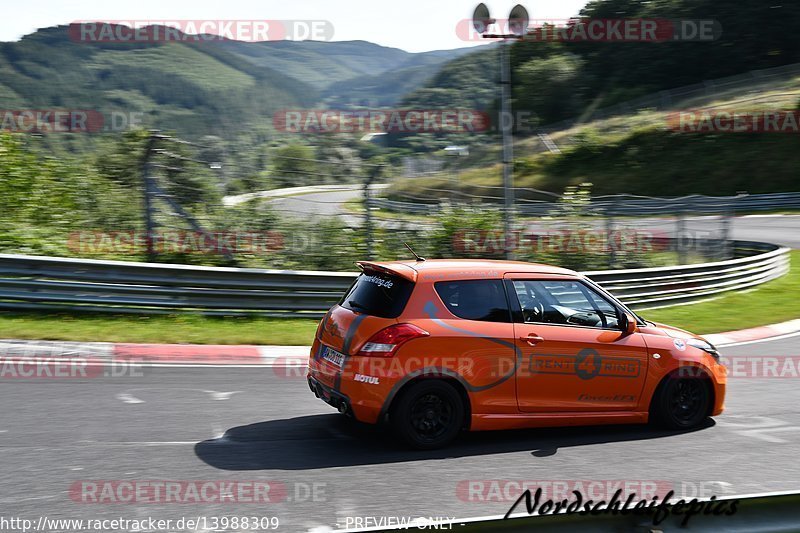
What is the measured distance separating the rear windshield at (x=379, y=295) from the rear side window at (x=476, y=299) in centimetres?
32

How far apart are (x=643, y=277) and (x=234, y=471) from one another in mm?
11369

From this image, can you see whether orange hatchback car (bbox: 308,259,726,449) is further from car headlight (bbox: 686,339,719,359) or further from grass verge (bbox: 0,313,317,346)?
grass verge (bbox: 0,313,317,346)

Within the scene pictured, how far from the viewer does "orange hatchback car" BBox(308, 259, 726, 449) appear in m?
6.79

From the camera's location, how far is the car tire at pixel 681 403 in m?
7.74

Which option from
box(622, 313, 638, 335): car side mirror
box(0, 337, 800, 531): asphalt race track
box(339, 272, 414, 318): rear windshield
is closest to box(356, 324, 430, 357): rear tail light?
box(339, 272, 414, 318): rear windshield

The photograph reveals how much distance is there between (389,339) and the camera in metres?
6.77

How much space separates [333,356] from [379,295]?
66cm

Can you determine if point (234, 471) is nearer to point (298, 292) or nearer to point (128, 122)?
point (298, 292)

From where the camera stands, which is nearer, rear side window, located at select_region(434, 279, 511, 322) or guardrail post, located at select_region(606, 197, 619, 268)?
rear side window, located at select_region(434, 279, 511, 322)

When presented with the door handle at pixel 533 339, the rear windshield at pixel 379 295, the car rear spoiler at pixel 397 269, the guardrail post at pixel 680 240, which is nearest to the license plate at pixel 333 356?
the rear windshield at pixel 379 295

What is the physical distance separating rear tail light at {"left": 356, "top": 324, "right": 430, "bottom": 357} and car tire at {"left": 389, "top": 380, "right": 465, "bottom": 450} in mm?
372

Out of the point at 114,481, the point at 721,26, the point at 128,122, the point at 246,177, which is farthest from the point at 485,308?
the point at 721,26

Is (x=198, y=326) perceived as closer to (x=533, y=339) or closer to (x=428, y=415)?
(x=428, y=415)

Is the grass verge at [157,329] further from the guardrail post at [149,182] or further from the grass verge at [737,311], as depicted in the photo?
the grass verge at [737,311]
